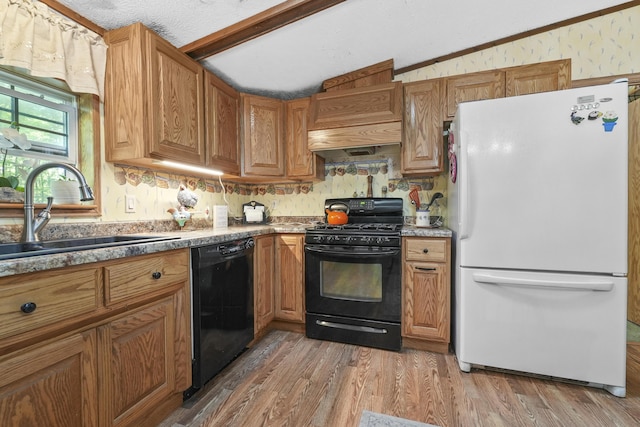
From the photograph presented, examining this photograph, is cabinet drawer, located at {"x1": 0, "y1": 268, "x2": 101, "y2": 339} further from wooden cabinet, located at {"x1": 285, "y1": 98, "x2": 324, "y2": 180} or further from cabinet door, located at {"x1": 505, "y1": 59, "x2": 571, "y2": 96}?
cabinet door, located at {"x1": 505, "y1": 59, "x2": 571, "y2": 96}

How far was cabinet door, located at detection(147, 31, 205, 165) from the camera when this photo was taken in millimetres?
1564

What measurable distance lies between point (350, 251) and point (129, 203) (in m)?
1.56

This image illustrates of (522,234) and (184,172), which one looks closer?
(522,234)

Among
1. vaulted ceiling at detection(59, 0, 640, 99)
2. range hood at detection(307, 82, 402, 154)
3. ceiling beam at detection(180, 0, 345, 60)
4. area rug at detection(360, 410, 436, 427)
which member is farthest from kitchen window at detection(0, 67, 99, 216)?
area rug at detection(360, 410, 436, 427)

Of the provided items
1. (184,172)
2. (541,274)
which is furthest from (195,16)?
(541,274)

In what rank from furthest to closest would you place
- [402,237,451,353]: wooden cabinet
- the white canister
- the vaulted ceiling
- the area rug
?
the white canister
[402,237,451,353]: wooden cabinet
the vaulted ceiling
the area rug

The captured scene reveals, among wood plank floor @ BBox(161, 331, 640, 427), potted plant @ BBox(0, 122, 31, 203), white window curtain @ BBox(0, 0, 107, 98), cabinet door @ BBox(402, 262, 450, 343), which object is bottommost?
wood plank floor @ BBox(161, 331, 640, 427)

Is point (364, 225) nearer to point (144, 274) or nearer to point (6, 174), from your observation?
point (144, 274)

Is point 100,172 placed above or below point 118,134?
below

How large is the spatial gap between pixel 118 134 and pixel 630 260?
154 inches

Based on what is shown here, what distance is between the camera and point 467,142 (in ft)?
5.53

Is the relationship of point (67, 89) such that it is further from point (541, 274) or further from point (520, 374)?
point (520, 374)

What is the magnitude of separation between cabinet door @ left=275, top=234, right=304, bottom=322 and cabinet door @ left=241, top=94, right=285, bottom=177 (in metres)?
0.71

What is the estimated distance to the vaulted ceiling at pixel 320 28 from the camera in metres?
1.58
